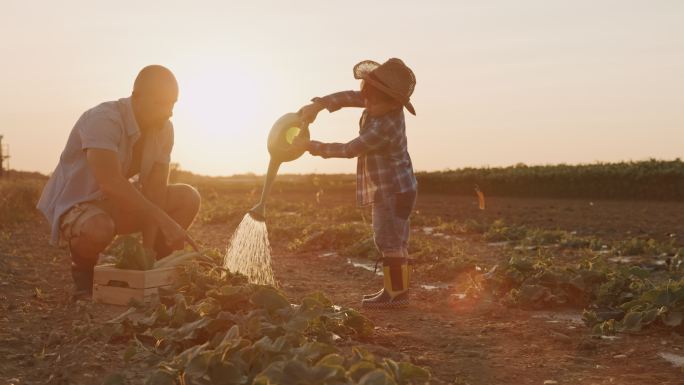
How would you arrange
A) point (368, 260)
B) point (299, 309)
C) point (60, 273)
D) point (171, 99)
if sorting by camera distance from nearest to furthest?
point (299, 309)
point (171, 99)
point (60, 273)
point (368, 260)

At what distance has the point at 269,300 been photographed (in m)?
3.86

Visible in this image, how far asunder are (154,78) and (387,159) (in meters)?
1.75

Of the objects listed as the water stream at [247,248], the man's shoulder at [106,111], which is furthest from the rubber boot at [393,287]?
the man's shoulder at [106,111]

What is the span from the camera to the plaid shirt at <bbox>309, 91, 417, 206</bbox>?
5.14m

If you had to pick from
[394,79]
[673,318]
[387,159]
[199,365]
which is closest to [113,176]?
[387,159]

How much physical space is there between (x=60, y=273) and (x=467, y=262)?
3.78 metres

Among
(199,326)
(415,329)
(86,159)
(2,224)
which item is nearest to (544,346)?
(415,329)

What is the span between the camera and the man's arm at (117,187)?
16.4 feet

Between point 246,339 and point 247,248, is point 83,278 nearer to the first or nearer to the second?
point 247,248

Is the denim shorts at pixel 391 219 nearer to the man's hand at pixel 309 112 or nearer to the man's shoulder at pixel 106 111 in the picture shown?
the man's hand at pixel 309 112

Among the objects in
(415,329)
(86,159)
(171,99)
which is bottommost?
(415,329)

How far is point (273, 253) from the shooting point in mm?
9055

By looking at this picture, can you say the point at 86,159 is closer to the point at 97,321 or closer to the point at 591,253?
the point at 97,321

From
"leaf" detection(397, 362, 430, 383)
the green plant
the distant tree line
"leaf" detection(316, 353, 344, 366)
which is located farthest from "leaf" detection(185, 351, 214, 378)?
the distant tree line
